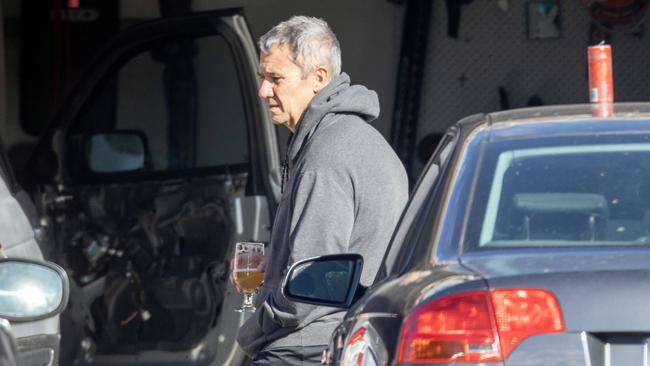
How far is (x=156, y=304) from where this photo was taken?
680cm

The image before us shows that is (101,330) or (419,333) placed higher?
(419,333)

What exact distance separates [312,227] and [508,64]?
4960mm

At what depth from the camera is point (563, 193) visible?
10.6 ft

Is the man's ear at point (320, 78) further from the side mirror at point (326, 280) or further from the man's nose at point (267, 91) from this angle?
the side mirror at point (326, 280)

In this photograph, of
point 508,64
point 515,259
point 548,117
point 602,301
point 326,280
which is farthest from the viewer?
point 508,64

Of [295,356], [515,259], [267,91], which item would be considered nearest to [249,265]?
[295,356]

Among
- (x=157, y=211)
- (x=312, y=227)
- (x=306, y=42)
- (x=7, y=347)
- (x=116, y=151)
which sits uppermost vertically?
(x=306, y=42)

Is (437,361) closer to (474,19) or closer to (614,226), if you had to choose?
(614,226)

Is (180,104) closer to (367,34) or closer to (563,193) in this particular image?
(367,34)

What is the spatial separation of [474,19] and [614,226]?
5.82m

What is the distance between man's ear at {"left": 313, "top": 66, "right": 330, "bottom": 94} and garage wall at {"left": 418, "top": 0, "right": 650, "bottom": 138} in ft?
14.6

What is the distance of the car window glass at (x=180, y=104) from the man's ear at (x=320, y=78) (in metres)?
2.19

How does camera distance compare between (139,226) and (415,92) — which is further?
(415,92)

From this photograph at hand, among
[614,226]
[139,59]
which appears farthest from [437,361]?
[139,59]
